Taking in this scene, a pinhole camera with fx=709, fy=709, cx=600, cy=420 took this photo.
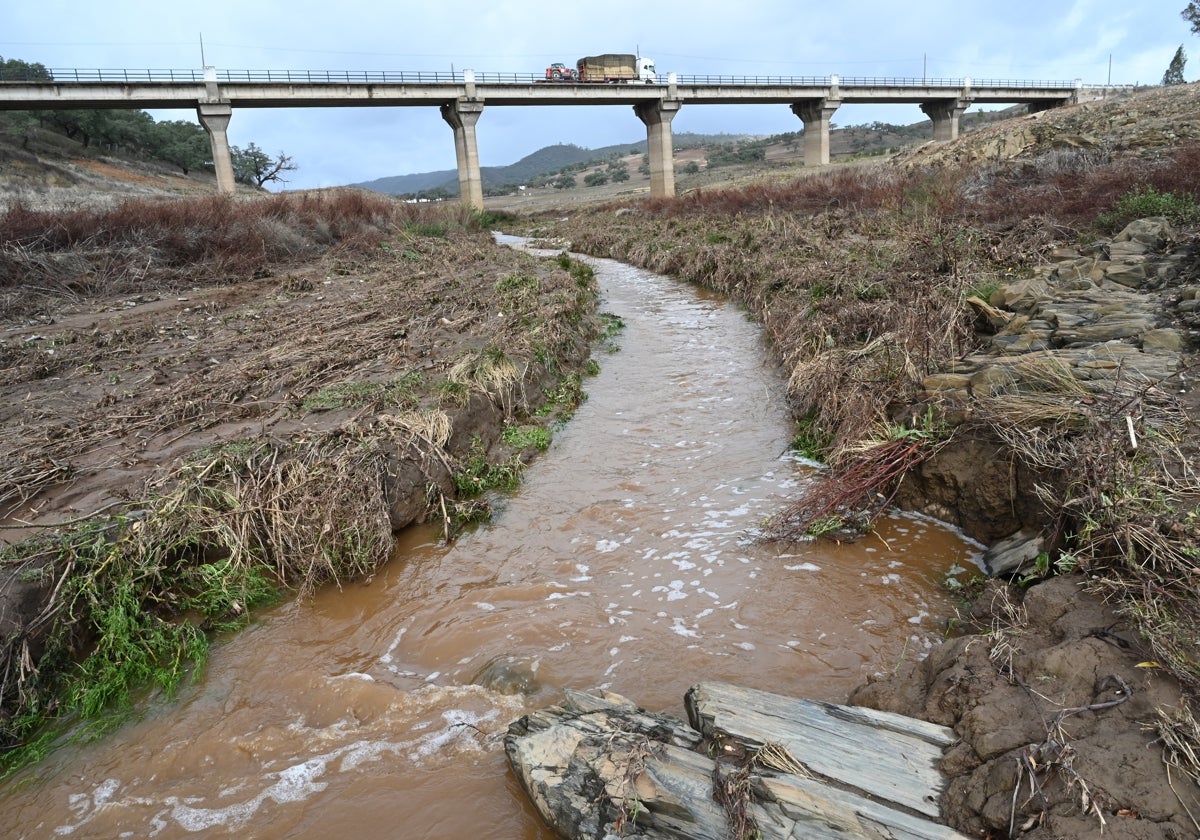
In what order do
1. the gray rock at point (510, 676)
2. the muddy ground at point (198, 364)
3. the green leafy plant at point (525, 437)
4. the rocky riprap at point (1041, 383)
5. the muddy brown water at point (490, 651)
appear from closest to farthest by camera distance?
the muddy brown water at point (490, 651), the gray rock at point (510, 676), the rocky riprap at point (1041, 383), the muddy ground at point (198, 364), the green leafy plant at point (525, 437)

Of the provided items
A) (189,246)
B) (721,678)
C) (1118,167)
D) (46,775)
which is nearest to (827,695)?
(721,678)

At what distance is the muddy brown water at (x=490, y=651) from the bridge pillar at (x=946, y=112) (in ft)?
229

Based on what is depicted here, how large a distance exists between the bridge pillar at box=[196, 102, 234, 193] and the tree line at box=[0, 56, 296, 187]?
13698mm

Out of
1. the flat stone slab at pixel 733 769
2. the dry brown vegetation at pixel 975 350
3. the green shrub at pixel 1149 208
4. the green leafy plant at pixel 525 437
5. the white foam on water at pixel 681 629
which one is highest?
the green shrub at pixel 1149 208

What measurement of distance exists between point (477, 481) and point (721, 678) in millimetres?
3496

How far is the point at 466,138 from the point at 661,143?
48.5 feet

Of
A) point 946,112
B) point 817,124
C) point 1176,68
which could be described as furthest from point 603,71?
point 1176,68

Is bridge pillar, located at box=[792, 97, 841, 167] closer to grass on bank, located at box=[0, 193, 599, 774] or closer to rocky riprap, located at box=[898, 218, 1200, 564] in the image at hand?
grass on bank, located at box=[0, 193, 599, 774]

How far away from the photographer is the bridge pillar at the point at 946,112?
210 ft

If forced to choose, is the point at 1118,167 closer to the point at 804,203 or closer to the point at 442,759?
the point at 804,203

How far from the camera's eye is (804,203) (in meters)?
23.1

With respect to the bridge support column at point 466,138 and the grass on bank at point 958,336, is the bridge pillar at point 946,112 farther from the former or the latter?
the grass on bank at point 958,336

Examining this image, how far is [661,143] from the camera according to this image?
5378cm

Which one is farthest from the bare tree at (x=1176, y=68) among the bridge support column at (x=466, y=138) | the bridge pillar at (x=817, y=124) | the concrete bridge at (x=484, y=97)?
the bridge support column at (x=466, y=138)
